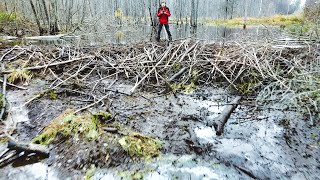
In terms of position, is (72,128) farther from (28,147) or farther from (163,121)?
(163,121)

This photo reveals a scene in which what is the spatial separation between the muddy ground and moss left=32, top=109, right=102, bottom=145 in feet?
0.38

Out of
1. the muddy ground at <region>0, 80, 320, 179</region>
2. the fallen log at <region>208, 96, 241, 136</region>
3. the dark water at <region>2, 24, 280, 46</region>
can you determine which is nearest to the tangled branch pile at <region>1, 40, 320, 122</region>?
the muddy ground at <region>0, 80, 320, 179</region>

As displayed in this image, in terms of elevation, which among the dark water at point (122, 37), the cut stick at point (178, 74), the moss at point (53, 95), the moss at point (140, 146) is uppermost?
the dark water at point (122, 37)

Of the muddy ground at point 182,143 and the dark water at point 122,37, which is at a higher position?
the dark water at point 122,37

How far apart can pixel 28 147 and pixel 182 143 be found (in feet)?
6.57

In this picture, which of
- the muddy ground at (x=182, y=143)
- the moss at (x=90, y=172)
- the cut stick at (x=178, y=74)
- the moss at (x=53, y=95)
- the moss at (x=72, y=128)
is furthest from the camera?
the cut stick at (x=178, y=74)

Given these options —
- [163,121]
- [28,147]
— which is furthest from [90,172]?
[163,121]

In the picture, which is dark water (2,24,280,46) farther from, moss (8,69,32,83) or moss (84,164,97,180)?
moss (84,164,97,180)

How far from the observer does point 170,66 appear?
21.1ft

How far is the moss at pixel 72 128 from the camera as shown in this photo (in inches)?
136

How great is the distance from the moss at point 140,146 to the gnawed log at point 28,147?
38.1 inches

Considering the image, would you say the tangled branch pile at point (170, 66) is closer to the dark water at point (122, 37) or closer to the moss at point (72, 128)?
the dark water at point (122, 37)

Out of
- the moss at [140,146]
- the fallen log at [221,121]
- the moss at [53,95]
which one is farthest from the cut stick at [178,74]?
the moss at [140,146]

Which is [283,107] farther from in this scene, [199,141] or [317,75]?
[199,141]
